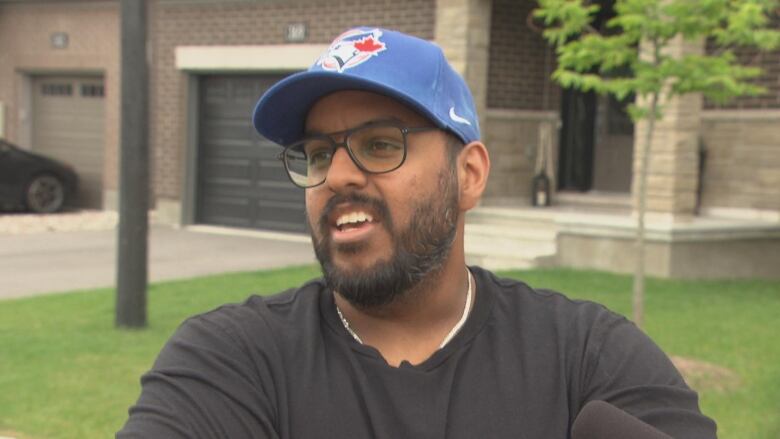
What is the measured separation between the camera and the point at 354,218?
1827 mm

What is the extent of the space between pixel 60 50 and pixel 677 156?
11.9 meters

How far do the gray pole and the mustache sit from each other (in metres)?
6.26

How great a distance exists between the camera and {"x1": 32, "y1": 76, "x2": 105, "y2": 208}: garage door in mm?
19266

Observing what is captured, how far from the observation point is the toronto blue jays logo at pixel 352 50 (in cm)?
180

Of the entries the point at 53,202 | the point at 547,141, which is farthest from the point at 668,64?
the point at 53,202

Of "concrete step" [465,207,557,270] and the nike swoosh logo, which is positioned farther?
"concrete step" [465,207,557,270]

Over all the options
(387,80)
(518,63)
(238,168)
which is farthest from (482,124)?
(387,80)

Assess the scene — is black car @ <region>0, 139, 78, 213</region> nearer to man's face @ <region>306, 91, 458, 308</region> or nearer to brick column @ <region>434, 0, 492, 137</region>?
brick column @ <region>434, 0, 492, 137</region>

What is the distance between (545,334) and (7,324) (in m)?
6.99

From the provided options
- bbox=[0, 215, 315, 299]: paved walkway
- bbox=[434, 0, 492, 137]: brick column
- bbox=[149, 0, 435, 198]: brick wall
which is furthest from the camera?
bbox=[149, 0, 435, 198]: brick wall

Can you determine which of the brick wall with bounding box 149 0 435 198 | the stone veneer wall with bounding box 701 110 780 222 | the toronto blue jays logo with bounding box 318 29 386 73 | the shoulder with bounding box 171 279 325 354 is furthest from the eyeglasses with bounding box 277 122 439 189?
the brick wall with bounding box 149 0 435 198

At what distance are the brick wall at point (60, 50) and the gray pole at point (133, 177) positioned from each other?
10.5 m

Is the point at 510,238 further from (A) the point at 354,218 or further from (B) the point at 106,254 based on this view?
(A) the point at 354,218

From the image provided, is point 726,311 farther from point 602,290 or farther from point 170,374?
point 170,374
